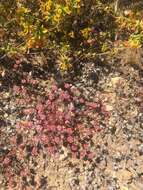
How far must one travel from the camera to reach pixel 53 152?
7934 mm

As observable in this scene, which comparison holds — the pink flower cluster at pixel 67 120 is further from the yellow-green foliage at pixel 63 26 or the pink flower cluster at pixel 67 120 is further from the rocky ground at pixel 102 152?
the yellow-green foliage at pixel 63 26

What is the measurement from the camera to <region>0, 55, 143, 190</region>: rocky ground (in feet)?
25.4

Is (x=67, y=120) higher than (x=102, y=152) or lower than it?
higher

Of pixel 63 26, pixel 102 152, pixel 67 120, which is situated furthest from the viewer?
pixel 63 26

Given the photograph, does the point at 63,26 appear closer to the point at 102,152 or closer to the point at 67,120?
the point at 67,120

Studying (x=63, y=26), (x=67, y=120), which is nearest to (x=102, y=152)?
(x=67, y=120)

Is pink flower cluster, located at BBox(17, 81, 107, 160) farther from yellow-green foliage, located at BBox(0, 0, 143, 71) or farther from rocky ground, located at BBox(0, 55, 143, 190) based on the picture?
yellow-green foliage, located at BBox(0, 0, 143, 71)

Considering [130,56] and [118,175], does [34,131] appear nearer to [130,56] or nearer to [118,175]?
[118,175]

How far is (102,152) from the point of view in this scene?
8.06 metres

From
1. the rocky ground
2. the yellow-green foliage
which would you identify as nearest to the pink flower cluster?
the rocky ground

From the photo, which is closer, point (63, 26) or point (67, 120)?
point (67, 120)

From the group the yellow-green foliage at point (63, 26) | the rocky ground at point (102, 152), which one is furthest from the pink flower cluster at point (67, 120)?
the yellow-green foliage at point (63, 26)

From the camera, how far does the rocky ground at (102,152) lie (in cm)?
775

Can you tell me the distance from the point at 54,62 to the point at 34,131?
1455 millimetres
